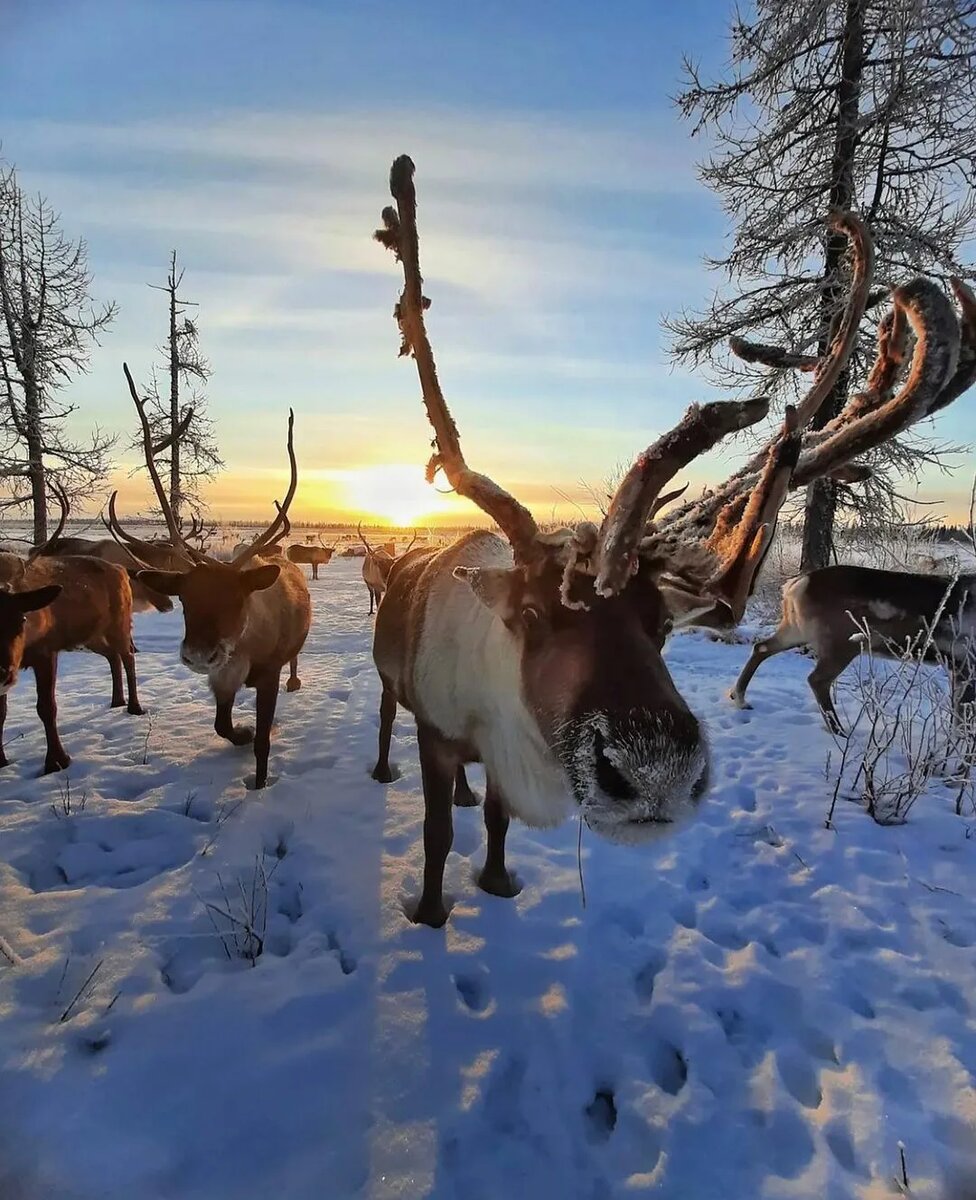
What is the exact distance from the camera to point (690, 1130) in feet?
7.73

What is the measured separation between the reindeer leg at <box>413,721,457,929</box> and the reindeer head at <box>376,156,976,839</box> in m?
1.17

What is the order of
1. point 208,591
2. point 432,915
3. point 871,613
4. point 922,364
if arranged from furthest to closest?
point 871,613 < point 208,591 < point 432,915 < point 922,364

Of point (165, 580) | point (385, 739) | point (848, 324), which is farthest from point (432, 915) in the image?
point (848, 324)

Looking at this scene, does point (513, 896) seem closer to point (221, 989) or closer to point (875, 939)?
point (221, 989)

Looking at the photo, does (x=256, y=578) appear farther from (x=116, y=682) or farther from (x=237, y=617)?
(x=116, y=682)

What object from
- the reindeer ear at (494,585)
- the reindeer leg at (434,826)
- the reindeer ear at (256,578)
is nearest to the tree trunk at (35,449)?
the reindeer ear at (256,578)


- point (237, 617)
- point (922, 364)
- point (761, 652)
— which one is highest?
point (922, 364)

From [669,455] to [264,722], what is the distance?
4474 mm

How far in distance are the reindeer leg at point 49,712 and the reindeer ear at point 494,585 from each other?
15.8ft

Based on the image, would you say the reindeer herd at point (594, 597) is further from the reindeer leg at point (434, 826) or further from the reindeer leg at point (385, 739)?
the reindeer leg at point (385, 739)

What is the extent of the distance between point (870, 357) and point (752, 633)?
5.35 m

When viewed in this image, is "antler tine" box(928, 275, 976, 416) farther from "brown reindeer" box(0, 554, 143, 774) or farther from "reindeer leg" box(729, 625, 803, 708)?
"brown reindeer" box(0, 554, 143, 774)

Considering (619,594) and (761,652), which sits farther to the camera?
(761,652)

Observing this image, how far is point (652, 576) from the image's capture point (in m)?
2.32
